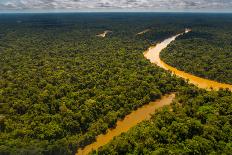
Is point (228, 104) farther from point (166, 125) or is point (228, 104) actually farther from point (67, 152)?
point (67, 152)

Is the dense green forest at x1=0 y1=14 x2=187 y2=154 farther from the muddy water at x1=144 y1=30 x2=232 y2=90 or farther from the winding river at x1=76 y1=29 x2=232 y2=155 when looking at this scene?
the muddy water at x1=144 y1=30 x2=232 y2=90

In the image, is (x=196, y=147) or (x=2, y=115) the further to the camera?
(x=2, y=115)

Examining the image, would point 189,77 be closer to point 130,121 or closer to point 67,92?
point 130,121

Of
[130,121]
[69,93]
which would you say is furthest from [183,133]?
[69,93]

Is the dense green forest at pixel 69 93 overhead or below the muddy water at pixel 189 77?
overhead

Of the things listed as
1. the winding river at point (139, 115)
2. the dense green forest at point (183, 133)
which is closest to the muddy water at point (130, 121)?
the winding river at point (139, 115)

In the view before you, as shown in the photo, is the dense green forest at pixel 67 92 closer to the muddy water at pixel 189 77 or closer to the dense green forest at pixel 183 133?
the muddy water at pixel 189 77

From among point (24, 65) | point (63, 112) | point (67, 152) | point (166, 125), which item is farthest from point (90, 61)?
point (67, 152)
